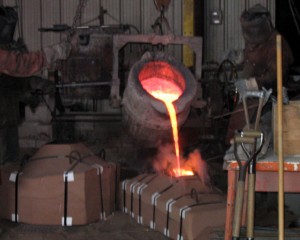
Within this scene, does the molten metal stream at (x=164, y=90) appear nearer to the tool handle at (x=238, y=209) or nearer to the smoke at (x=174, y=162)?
the smoke at (x=174, y=162)

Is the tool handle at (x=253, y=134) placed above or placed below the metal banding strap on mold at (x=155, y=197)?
above

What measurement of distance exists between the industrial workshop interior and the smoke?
2 centimetres

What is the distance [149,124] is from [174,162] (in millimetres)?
757

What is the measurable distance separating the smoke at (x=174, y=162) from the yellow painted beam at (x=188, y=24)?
137 cm

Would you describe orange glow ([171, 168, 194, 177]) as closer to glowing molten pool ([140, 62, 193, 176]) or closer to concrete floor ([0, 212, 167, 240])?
glowing molten pool ([140, 62, 193, 176])

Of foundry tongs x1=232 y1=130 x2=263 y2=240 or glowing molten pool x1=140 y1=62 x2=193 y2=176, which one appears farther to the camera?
glowing molten pool x1=140 y1=62 x2=193 y2=176

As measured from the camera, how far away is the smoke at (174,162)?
5.25m

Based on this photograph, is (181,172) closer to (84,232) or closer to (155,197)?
(155,197)

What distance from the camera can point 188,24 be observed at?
7.09 meters

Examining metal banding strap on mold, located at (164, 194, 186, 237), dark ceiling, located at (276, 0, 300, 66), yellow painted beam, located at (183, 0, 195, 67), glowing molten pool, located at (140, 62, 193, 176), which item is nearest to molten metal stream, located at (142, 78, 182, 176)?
glowing molten pool, located at (140, 62, 193, 176)

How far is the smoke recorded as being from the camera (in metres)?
5.25

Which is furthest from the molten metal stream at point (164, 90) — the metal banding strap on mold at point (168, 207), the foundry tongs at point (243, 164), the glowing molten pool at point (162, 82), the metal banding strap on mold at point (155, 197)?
the foundry tongs at point (243, 164)

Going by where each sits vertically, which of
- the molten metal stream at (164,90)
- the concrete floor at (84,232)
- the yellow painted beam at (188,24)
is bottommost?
the concrete floor at (84,232)

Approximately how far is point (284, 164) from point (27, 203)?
2.64 m
